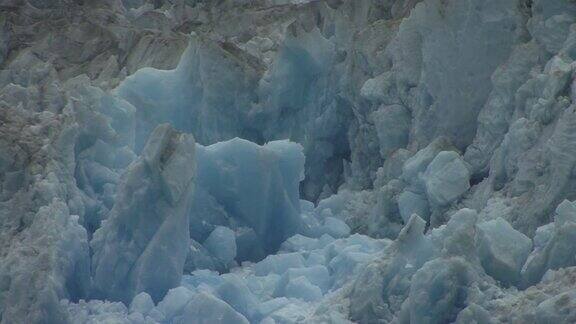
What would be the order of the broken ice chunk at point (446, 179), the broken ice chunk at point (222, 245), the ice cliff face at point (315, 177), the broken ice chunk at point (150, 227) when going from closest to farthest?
the ice cliff face at point (315, 177), the broken ice chunk at point (150, 227), the broken ice chunk at point (446, 179), the broken ice chunk at point (222, 245)

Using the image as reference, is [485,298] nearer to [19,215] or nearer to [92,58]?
[19,215]

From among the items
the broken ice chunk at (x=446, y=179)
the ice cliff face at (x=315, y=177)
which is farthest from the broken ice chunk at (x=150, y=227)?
the broken ice chunk at (x=446, y=179)

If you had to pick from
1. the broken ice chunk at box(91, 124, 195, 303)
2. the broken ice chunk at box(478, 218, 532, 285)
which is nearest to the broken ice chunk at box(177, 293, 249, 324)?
the broken ice chunk at box(91, 124, 195, 303)

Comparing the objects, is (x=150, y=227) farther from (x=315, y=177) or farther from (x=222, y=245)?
(x=315, y=177)

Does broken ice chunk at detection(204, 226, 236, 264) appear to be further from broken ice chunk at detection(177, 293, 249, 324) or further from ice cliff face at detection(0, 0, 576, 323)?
broken ice chunk at detection(177, 293, 249, 324)

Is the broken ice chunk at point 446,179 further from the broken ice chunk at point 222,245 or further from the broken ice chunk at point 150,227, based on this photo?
the broken ice chunk at point 150,227

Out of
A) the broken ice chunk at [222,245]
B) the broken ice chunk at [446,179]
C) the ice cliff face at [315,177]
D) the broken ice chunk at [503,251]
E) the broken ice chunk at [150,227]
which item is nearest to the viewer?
the broken ice chunk at [503,251]

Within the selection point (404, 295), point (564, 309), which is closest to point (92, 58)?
point (404, 295)

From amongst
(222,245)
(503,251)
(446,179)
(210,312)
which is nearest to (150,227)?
(222,245)

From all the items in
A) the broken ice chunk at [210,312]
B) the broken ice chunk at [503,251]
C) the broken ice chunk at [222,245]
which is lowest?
the broken ice chunk at [222,245]
